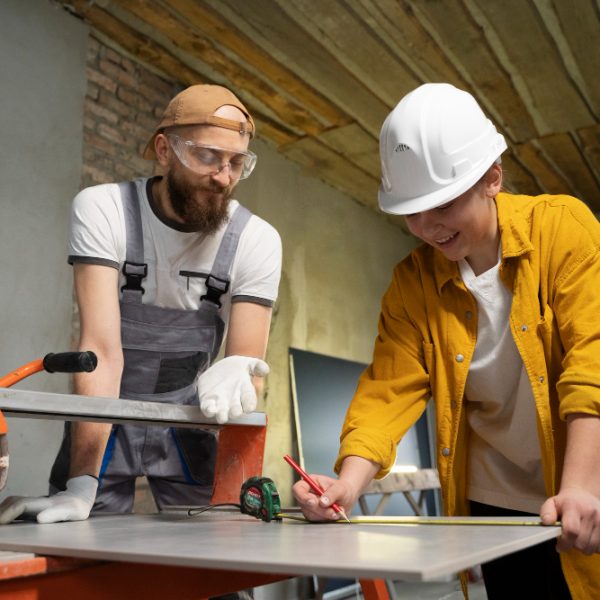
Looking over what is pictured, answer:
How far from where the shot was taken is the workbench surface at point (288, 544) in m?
0.80

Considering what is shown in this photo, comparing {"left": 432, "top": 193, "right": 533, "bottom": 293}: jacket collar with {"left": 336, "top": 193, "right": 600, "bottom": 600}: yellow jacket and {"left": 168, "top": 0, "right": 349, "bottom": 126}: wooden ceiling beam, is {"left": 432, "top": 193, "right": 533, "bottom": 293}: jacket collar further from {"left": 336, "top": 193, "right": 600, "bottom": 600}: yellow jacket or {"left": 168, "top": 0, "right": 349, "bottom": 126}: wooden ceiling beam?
{"left": 168, "top": 0, "right": 349, "bottom": 126}: wooden ceiling beam

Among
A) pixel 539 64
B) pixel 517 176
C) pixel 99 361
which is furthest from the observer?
pixel 517 176

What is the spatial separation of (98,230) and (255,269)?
0.46 m

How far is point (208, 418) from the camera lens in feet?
5.45

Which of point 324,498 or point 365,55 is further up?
point 365,55

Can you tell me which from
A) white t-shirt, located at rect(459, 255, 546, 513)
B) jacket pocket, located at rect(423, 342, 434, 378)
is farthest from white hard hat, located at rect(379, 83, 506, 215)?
jacket pocket, located at rect(423, 342, 434, 378)

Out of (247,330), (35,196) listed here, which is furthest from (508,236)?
(35,196)

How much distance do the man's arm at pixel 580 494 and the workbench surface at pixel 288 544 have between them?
0.17 feet

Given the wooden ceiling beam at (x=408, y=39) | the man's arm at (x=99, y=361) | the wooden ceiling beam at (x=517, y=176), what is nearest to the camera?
the man's arm at (x=99, y=361)

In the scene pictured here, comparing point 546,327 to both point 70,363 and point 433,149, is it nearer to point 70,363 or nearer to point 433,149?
point 433,149

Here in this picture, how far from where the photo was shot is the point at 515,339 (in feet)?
5.14

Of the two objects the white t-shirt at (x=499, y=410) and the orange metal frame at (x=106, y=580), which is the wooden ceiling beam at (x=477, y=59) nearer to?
the white t-shirt at (x=499, y=410)

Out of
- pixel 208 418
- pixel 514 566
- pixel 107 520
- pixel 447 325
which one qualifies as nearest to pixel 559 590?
pixel 514 566

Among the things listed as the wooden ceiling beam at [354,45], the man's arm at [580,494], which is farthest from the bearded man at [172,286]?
the wooden ceiling beam at [354,45]
